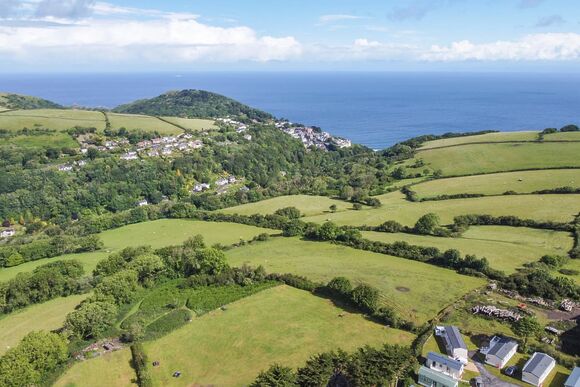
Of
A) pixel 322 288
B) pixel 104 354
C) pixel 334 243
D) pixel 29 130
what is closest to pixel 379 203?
pixel 334 243

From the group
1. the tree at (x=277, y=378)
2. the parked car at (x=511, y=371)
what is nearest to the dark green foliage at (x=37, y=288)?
the tree at (x=277, y=378)

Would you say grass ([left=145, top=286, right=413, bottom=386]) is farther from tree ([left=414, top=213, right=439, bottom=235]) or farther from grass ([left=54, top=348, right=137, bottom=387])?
tree ([left=414, top=213, right=439, bottom=235])

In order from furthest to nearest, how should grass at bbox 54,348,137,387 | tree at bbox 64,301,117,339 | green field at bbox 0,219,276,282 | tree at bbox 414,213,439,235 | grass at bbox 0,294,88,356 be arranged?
tree at bbox 414,213,439,235, green field at bbox 0,219,276,282, grass at bbox 0,294,88,356, tree at bbox 64,301,117,339, grass at bbox 54,348,137,387

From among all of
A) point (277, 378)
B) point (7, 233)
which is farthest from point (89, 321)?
point (7, 233)

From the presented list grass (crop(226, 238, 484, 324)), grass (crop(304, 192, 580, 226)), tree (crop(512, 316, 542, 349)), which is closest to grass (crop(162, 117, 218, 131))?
grass (crop(304, 192, 580, 226))

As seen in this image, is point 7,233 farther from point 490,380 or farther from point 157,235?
point 490,380

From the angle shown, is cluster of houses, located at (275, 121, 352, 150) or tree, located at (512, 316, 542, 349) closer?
tree, located at (512, 316, 542, 349)

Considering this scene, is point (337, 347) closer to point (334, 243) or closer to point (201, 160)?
point (334, 243)
